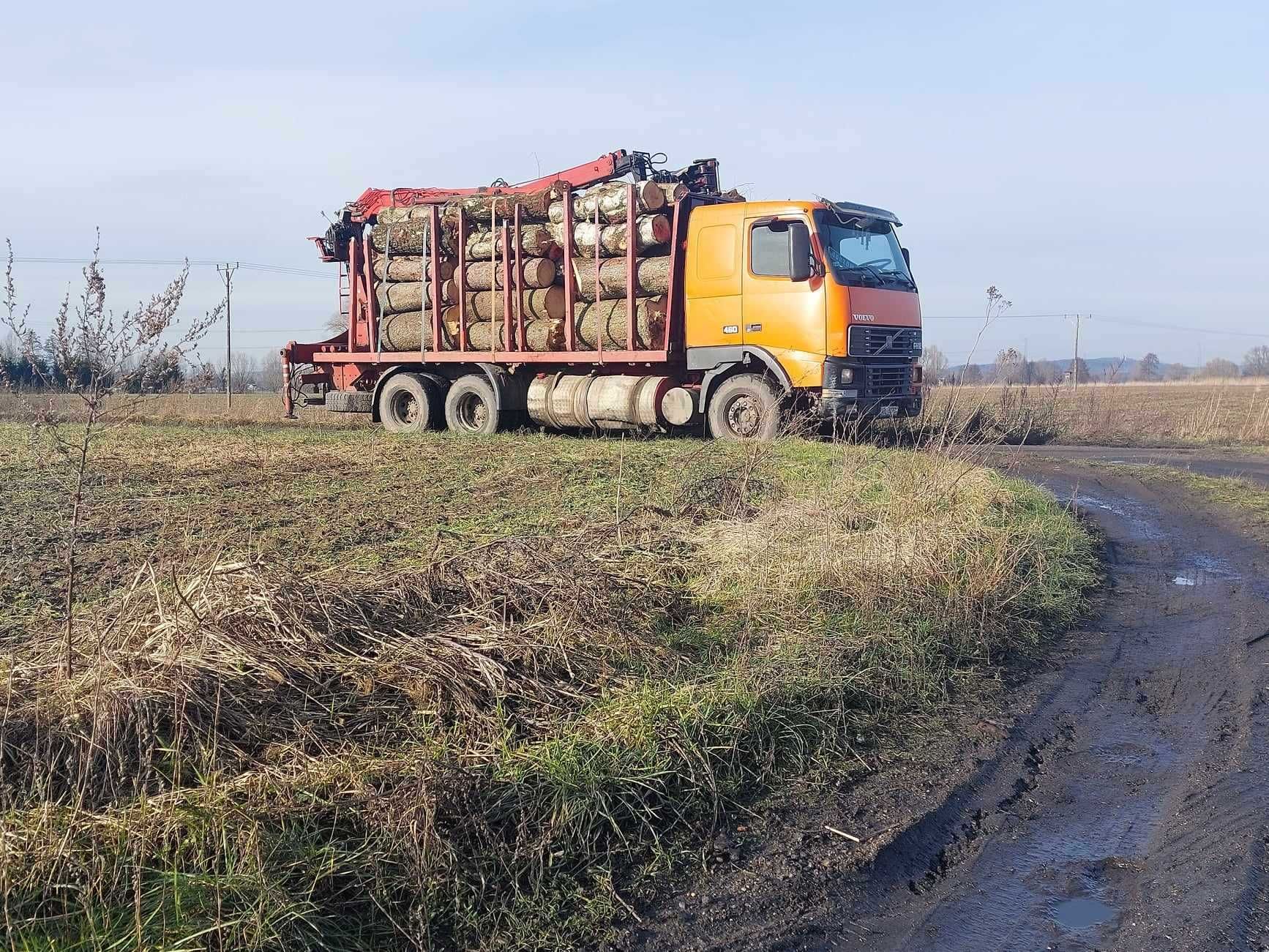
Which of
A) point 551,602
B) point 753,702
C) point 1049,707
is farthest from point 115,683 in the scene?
point 1049,707

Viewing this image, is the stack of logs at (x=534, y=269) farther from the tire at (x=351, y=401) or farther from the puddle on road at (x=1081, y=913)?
the puddle on road at (x=1081, y=913)

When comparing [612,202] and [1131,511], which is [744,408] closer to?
[612,202]

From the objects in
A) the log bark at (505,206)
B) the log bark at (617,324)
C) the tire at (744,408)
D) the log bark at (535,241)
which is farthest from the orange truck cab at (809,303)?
the log bark at (505,206)

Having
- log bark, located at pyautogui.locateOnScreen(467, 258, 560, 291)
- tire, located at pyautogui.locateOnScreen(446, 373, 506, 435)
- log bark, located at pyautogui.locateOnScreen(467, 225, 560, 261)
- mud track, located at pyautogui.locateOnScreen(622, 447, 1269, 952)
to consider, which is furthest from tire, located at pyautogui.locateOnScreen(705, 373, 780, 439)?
mud track, located at pyautogui.locateOnScreen(622, 447, 1269, 952)

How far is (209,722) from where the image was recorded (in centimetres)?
380

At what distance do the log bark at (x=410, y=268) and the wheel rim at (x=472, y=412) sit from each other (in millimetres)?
1939

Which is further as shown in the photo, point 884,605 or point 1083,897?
point 884,605

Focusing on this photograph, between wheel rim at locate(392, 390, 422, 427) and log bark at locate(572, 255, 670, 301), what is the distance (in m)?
3.94

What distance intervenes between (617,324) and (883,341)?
365 centimetres

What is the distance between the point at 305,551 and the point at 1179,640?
5475 mm

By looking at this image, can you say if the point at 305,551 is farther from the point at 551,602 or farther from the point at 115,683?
the point at 115,683

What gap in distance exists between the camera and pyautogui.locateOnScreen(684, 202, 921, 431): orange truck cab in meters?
13.4

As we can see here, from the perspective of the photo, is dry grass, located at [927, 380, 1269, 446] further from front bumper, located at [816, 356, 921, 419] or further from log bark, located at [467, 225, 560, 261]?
log bark, located at [467, 225, 560, 261]

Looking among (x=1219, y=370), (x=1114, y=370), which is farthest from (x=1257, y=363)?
(x=1114, y=370)
